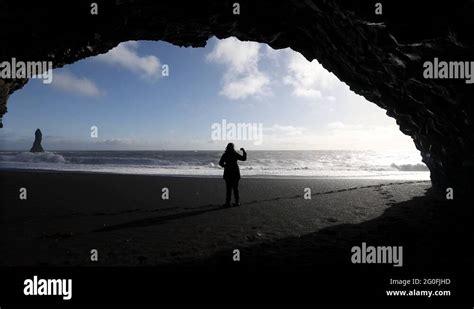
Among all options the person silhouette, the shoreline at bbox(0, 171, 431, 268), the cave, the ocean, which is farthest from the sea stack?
the person silhouette

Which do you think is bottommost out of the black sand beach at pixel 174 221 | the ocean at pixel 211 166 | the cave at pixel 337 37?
the black sand beach at pixel 174 221

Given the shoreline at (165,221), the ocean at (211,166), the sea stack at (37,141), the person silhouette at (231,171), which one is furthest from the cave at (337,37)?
the sea stack at (37,141)

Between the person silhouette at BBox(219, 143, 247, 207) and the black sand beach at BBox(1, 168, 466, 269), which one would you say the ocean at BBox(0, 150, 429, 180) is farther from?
the person silhouette at BBox(219, 143, 247, 207)

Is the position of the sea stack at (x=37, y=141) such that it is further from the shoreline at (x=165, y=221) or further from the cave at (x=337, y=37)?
the cave at (x=337, y=37)

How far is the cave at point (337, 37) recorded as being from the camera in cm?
580

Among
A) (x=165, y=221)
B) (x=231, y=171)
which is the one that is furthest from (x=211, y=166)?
(x=165, y=221)

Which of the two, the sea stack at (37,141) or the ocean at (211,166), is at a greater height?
the sea stack at (37,141)

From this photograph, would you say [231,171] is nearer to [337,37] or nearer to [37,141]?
[337,37]

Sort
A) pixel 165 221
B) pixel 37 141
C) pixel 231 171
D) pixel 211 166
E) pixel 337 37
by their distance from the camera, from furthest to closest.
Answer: pixel 37 141, pixel 211 166, pixel 231 171, pixel 337 37, pixel 165 221

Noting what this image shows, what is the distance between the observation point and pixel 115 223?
7398 millimetres

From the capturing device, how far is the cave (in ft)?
19.0

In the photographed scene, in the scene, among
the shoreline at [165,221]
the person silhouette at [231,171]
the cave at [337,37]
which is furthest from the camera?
the person silhouette at [231,171]

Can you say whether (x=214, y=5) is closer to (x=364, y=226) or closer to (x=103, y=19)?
(x=103, y=19)

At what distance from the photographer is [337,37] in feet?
27.9
